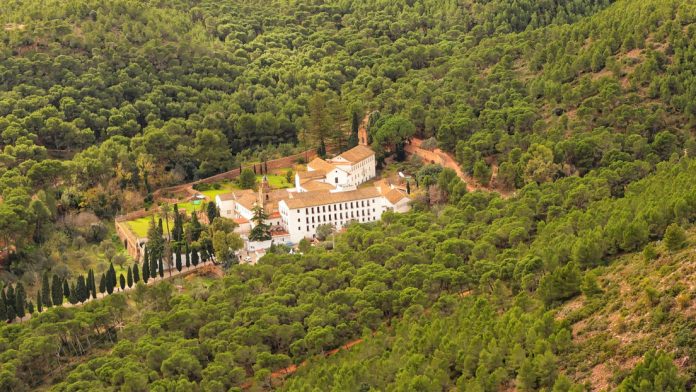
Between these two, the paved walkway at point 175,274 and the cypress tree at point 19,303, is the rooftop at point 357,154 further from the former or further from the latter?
the cypress tree at point 19,303

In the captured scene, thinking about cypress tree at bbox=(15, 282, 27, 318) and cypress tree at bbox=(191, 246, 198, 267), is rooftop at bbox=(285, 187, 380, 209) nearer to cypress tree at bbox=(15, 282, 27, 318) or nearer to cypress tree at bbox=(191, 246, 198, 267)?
cypress tree at bbox=(191, 246, 198, 267)

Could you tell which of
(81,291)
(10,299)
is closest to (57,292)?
(81,291)

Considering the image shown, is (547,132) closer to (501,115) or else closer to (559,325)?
(501,115)

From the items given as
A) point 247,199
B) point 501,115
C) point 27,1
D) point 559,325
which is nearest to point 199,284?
point 247,199

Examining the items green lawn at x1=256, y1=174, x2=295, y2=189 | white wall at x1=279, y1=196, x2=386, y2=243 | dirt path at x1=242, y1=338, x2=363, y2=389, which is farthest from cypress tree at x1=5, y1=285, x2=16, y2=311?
green lawn at x1=256, y1=174, x2=295, y2=189

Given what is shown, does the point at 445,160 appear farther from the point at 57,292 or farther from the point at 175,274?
the point at 57,292

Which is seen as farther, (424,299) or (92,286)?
(92,286)
